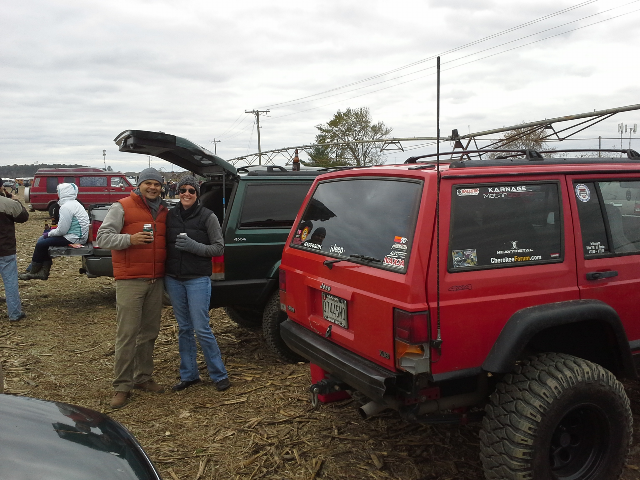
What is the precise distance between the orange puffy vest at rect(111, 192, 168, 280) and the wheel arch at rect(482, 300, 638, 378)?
2973mm

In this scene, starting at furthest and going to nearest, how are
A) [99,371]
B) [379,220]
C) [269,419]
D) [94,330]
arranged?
[94,330] → [99,371] → [269,419] → [379,220]

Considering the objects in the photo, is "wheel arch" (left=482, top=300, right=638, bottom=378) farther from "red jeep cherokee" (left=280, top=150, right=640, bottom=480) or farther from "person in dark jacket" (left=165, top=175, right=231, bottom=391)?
"person in dark jacket" (left=165, top=175, right=231, bottom=391)

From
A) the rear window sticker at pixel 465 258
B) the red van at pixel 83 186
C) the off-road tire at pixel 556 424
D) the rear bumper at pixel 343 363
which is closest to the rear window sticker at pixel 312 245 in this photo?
the rear bumper at pixel 343 363

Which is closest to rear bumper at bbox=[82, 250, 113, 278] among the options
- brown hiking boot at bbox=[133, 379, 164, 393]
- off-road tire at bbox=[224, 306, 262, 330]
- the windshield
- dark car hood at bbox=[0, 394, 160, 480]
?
off-road tire at bbox=[224, 306, 262, 330]

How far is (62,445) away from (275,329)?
3.31 meters

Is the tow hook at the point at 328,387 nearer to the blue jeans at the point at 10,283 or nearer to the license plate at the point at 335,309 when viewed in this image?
the license plate at the point at 335,309

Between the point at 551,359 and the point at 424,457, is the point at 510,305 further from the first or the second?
the point at 424,457

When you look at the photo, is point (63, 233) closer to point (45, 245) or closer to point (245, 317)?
point (45, 245)

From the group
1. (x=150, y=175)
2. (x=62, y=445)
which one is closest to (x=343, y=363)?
(x=62, y=445)

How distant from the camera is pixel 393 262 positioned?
2.85 meters

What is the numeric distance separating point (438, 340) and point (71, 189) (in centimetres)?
730

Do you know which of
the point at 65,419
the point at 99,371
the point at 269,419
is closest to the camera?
the point at 65,419

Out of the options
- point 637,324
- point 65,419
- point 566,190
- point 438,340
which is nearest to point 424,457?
point 438,340

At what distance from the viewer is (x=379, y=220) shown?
311cm
